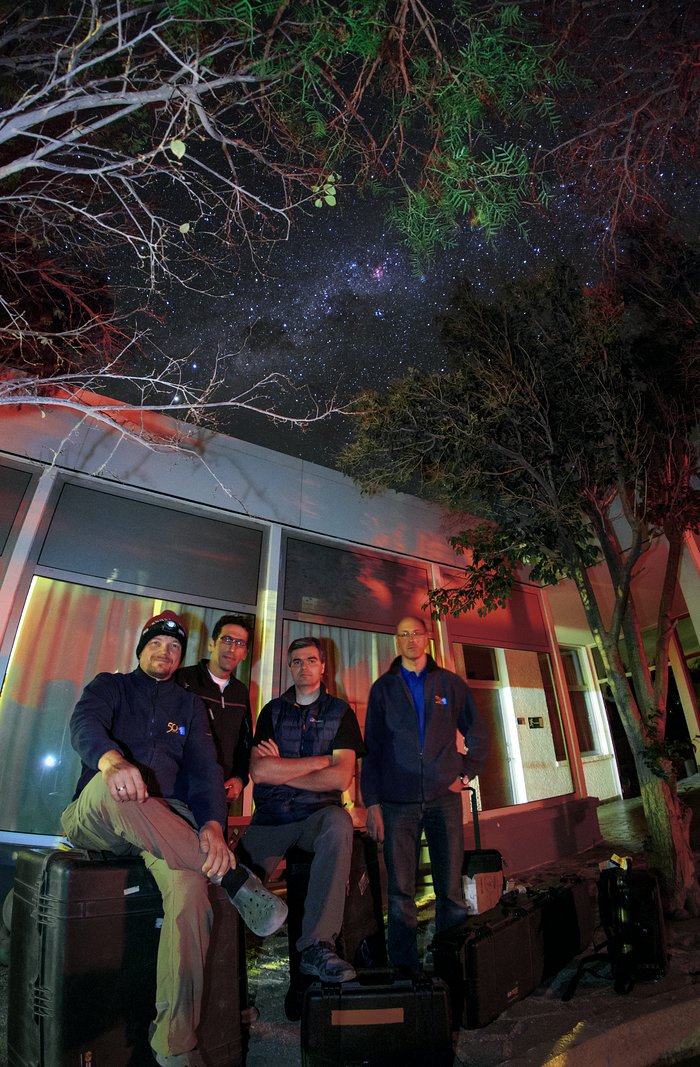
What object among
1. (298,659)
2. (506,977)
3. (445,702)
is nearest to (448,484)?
(445,702)

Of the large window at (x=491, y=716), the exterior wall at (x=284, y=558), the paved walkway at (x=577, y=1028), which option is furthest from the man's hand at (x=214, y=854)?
the large window at (x=491, y=716)

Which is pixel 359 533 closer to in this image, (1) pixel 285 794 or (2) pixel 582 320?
(2) pixel 582 320

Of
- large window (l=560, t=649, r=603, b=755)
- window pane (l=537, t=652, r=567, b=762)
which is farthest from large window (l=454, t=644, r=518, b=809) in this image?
large window (l=560, t=649, r=603, b=755)

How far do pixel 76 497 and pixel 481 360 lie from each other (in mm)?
4350

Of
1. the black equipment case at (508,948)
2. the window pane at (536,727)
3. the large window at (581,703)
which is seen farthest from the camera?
the large window at (581,703)

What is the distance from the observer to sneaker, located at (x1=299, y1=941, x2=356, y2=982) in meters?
2.20

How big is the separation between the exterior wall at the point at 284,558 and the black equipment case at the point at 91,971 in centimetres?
264

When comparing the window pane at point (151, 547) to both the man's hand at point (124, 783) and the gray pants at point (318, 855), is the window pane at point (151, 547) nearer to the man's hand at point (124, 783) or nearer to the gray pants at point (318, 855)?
the gray pants at point (318, 855)

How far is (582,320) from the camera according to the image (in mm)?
5582

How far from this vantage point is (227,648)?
358 cm

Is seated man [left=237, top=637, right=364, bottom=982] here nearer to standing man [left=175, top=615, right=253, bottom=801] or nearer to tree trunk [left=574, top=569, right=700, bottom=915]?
standing man [left=175, top=615, right=253, bottom=801]

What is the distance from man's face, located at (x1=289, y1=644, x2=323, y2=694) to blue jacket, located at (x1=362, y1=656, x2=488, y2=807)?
614 millimetres

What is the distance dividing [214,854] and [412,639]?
74.9 inches

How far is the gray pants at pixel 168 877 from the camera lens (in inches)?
76.6
